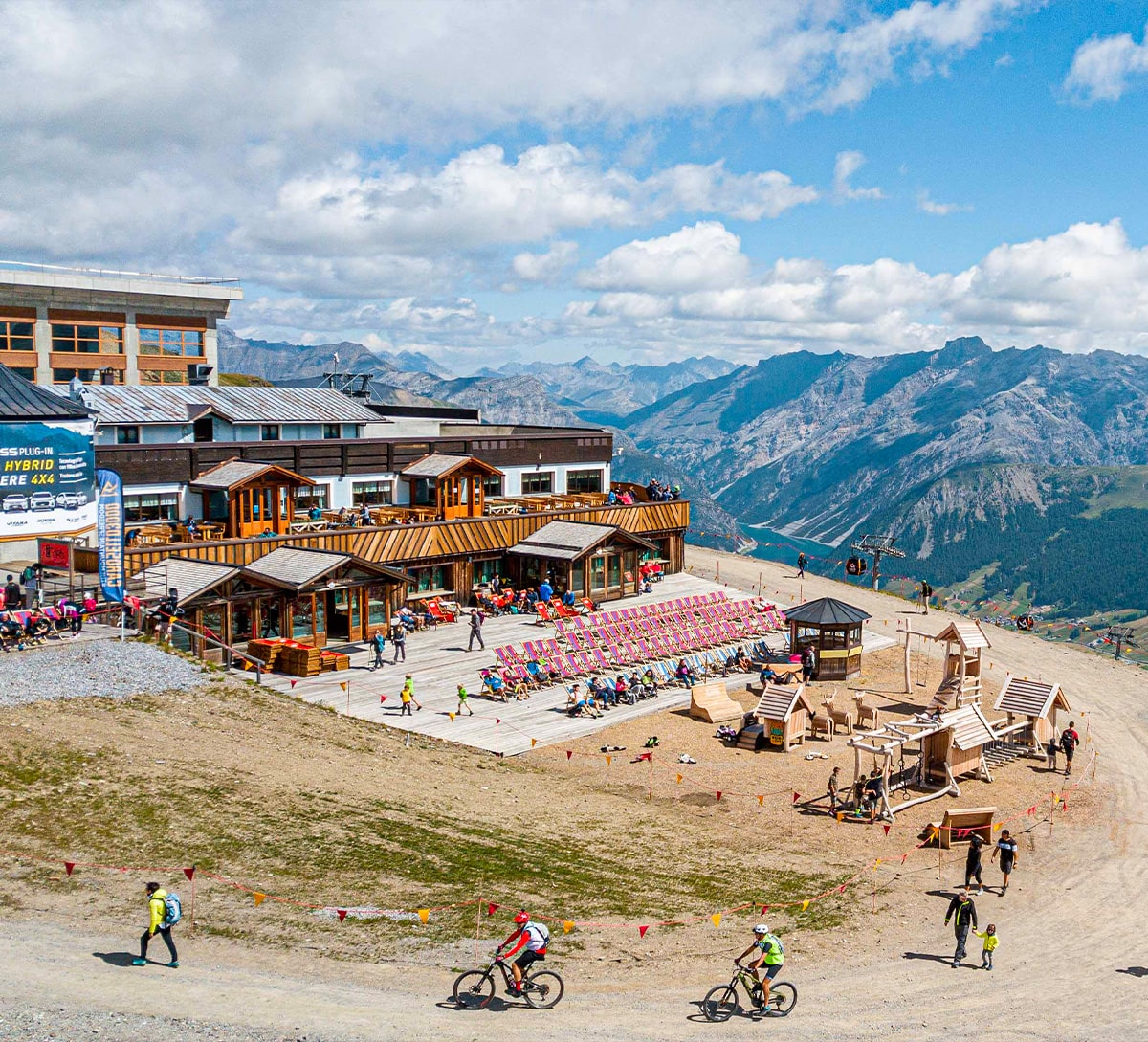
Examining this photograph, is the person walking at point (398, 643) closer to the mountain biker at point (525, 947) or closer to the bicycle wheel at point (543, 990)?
the bicycle wheel at point (543, 990)

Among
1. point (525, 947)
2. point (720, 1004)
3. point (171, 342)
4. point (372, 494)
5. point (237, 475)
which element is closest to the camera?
point (525, 947)

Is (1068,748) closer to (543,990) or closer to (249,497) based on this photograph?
(543,990)

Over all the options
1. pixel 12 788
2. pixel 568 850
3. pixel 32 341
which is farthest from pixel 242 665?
pixel 32 341

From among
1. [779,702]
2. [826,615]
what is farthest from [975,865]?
[826,615]

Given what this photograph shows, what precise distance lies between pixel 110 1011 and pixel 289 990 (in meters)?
2.45

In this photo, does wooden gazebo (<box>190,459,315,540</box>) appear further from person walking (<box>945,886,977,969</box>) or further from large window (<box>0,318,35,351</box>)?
person walking (<box>945,886,977,969</box>)

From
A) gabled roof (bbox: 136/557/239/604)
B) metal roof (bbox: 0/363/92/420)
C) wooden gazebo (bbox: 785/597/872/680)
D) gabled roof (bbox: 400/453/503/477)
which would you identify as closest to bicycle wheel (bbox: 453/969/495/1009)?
gabled roof (bbox: 136/557/239/604)

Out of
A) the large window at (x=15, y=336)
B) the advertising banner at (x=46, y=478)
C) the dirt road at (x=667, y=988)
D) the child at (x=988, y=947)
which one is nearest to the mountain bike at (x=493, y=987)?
the dirt road at (x=667, y=988)

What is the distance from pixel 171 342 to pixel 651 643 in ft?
158

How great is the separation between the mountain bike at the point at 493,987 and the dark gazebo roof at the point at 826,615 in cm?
2849

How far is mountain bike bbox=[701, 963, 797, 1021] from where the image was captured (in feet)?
53.0

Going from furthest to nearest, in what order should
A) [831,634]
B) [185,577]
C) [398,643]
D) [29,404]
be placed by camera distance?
1. [831,634]
2. [398,643]
3. [185,577]
4. [29,404]

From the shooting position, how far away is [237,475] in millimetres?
45250

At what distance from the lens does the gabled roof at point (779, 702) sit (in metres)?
33.5
